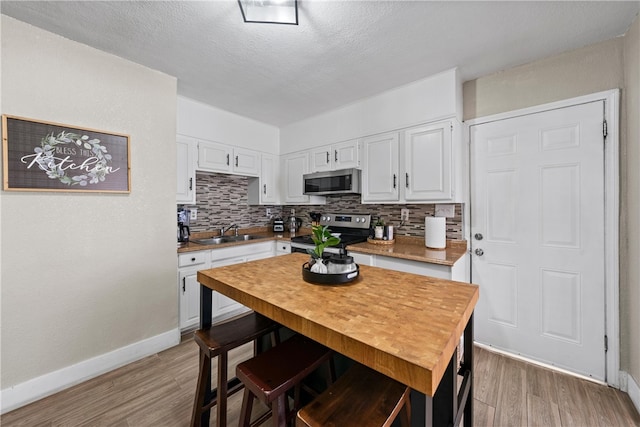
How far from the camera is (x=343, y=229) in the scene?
349 centimetres

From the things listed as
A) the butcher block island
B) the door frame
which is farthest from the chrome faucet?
the door frame

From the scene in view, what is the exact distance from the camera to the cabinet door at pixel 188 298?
255 centimetres

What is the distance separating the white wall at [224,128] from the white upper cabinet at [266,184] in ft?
0.52

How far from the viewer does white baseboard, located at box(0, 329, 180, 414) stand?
1.68 meters

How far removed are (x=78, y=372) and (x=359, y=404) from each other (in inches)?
88.3

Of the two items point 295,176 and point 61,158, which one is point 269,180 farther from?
point 61,158

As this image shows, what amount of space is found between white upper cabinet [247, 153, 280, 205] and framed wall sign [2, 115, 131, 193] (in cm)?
171

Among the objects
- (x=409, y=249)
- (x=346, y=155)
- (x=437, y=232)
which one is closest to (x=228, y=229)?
(x=346, y=155)

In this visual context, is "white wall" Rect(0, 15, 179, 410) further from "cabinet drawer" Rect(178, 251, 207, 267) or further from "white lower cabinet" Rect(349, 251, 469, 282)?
"white lower cabinet" Rect(349, 251, 469, 282)

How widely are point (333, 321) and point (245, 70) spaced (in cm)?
229

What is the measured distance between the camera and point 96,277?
6.57 ft

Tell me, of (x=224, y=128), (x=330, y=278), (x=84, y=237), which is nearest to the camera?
(x=330, y=278)

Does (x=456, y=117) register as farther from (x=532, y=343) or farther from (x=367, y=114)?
(x=532, y=343)

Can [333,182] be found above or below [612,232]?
above
